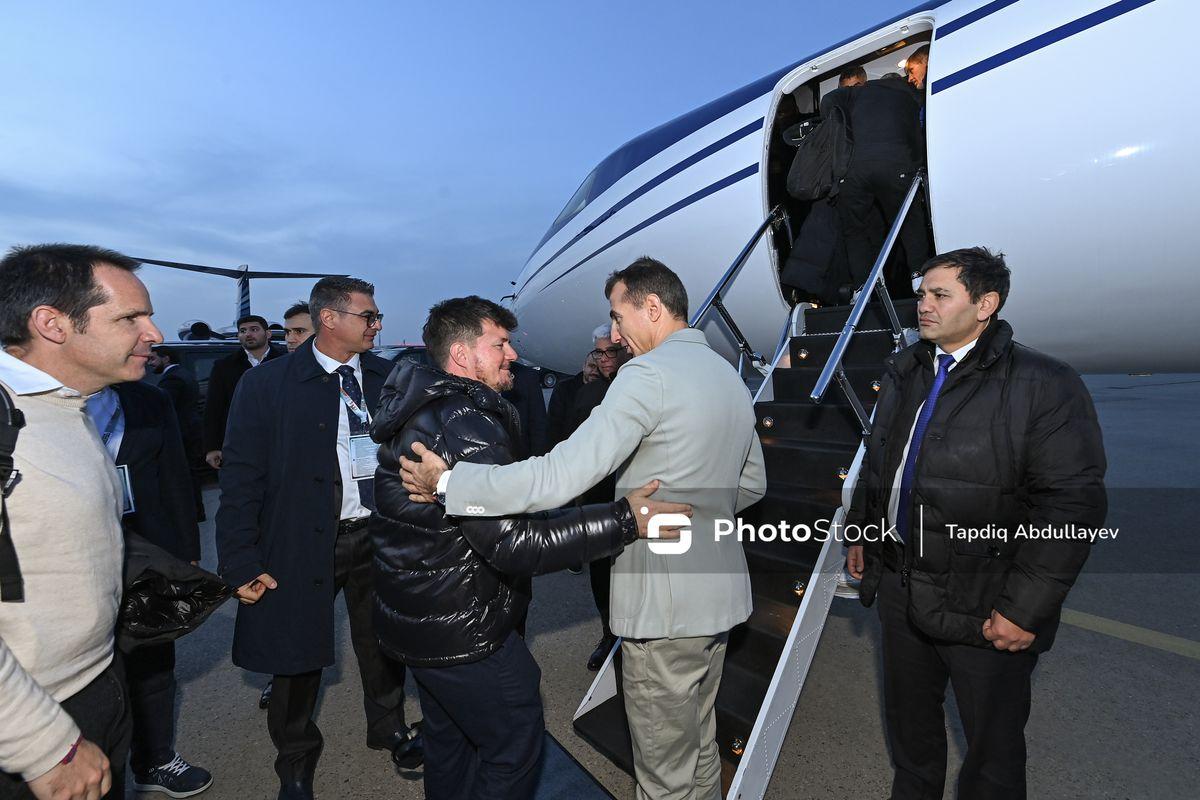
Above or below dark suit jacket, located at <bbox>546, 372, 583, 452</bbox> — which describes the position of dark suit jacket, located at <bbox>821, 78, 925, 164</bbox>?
above

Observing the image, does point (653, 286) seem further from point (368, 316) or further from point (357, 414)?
point (357, 414)

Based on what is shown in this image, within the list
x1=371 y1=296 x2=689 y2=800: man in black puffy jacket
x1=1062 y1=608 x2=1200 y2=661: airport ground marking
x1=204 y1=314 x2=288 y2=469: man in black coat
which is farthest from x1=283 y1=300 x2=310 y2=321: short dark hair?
x1=1062 y1=608 x2=1200 y2=661: airport ground marking

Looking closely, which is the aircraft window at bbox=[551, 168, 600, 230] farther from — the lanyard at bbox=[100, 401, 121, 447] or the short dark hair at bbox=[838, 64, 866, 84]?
the lanyard at bbox=[100, 401, 121, 447]

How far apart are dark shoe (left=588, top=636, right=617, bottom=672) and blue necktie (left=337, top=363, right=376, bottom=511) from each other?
161 cm

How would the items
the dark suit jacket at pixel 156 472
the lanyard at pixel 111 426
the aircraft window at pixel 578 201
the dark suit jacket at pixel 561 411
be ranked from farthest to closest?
1. the aircraft window at pixel 578 201
2. the dark suit jacket at pixel 561 411
3. the dark suit jacket at pixel 156 472
4. the lanyard at pixel 111 426

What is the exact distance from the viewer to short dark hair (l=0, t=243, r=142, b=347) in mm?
1324

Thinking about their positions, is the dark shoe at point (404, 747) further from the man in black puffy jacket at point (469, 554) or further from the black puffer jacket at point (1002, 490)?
the black puffer jacket at point (1002, 490)

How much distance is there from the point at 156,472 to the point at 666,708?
2462 mm

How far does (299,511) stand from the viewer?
237 centimetres

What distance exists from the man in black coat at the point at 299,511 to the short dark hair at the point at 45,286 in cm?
104

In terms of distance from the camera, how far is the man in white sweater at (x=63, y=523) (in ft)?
3.76

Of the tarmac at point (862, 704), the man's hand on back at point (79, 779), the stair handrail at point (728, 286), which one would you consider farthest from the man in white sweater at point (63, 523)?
the stair handrail at point (728, 286)

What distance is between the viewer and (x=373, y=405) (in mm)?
2707

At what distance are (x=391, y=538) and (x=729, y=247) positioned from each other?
11.0 ft
